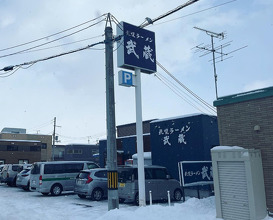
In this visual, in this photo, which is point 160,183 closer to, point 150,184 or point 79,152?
point 150,184

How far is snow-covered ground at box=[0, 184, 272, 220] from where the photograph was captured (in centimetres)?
1033

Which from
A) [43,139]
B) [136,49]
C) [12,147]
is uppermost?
[43,139]

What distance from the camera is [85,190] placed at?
643 inches

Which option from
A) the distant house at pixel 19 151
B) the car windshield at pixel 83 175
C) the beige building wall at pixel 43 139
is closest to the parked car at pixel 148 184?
the car windshield at pixel 83 175

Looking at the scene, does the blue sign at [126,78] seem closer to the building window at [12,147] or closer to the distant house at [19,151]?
the distant house at [19,151]

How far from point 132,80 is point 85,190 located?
6863mm

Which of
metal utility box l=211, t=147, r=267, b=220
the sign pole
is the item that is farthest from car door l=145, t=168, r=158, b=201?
metal utility box l=211, t=147, r=267, b=220

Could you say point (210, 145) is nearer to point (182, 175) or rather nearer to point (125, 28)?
point (182, 175)

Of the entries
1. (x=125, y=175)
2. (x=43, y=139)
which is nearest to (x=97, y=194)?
(x=125, y=175)

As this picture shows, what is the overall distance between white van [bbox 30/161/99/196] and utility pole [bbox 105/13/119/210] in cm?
873

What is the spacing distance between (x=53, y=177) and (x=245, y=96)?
42.3 ft

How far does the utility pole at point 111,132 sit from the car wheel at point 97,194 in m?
5.37

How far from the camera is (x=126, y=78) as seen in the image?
42.3ft

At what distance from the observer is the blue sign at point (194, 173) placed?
1406cm
